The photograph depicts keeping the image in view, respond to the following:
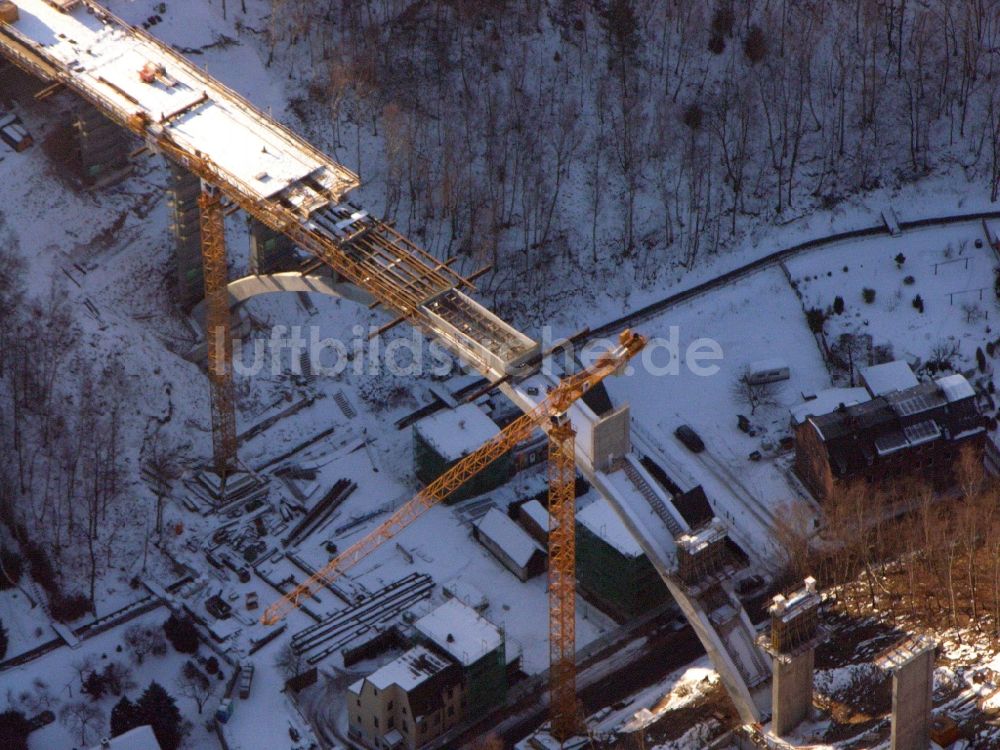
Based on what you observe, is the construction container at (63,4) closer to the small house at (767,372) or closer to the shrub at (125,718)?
the shrub at (125,718)

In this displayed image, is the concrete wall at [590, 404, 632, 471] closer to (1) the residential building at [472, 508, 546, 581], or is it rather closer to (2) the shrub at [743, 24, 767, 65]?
(1) the residential building at [472, 508, 546, 581]

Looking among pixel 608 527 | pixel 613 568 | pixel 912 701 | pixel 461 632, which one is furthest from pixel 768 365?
pixel 912 701

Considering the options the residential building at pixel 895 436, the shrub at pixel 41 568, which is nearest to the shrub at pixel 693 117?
the residential building at pixel 895 436

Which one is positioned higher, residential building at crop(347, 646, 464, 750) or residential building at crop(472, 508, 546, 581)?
residential building at crop(472, 508, 546, 581)

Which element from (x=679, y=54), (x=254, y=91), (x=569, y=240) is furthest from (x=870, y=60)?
(x=254, y=91)

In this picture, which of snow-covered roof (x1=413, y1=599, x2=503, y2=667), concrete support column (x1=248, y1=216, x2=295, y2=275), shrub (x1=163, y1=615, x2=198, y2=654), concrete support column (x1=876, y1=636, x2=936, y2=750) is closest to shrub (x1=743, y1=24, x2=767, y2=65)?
concrete support column (x1=248, y1=216, x2=295, y2=275)
